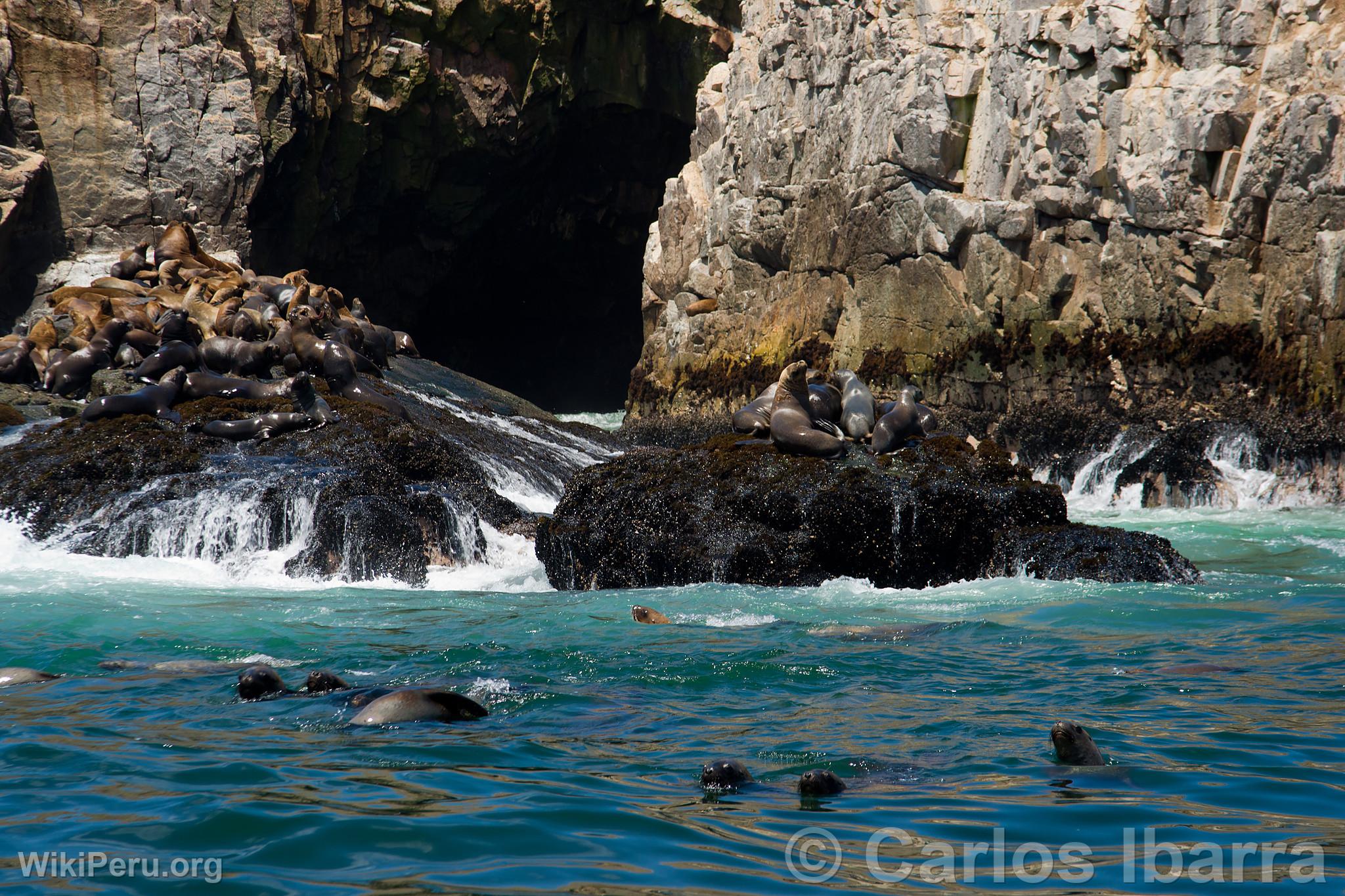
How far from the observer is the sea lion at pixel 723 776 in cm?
407

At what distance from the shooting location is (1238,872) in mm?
3219

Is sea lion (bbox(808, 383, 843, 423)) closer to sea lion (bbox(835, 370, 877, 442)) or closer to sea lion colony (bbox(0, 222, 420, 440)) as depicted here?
sea lion (bbox(835, 370, 877, 442))

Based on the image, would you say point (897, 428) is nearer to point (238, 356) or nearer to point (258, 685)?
point (258, 685)

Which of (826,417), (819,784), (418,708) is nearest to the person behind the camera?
(819,784)

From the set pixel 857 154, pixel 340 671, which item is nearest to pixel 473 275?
pixel 857 154

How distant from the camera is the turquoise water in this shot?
340 centimetres

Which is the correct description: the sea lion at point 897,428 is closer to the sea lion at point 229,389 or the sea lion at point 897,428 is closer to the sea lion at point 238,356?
the sea lion at point 229,389

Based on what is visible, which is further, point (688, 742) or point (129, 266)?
point (129, 266)

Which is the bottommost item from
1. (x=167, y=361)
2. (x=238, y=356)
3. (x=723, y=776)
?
(x=723, y=776)

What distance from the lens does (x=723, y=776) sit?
408 cm

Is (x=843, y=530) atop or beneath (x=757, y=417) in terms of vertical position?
beneath

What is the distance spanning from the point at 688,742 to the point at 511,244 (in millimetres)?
33332

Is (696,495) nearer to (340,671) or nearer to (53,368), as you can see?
(340,671)

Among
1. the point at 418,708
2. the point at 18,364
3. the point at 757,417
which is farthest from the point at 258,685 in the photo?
the point at 18,364
